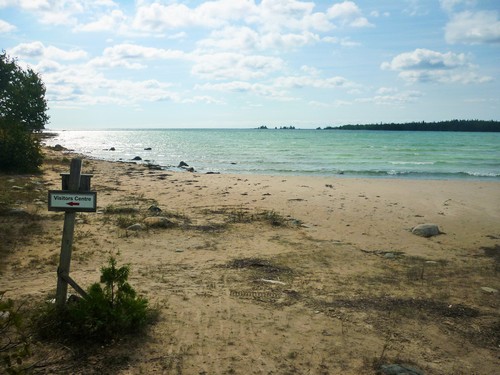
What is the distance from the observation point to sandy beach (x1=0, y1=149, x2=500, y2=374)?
4793 mm

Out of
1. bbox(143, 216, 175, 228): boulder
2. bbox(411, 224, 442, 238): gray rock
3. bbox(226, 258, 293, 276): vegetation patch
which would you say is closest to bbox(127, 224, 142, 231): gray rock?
bbox(143, 216, 175, 228): boulder

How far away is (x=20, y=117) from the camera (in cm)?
4288

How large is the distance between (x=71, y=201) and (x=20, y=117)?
145 ft

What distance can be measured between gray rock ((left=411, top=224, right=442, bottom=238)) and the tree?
17.0m

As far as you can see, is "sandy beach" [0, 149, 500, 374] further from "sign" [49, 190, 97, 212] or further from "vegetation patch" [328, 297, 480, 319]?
"sign" [49, 190, 97, 212]

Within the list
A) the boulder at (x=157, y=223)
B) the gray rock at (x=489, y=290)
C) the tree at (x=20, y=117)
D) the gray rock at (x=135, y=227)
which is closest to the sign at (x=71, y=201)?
the gray rock at (x=135, y=227)

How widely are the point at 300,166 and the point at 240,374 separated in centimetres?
2971

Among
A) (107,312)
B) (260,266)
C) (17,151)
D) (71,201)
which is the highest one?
(17,151)

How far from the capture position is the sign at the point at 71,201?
4.87m

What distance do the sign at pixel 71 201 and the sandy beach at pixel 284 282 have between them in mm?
1593

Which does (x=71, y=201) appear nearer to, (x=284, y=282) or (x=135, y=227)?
(x=284, y=282)

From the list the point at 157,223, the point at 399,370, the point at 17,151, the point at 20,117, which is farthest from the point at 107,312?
the point at 20,117

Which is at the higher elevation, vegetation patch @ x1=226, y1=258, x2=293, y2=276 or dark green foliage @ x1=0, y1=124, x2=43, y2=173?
dark green foliage @ x1=0, y1=124, x2=43, y2=173

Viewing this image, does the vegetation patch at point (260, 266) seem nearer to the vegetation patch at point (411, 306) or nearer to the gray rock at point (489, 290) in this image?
the vegetation patch at point (411, 306)
